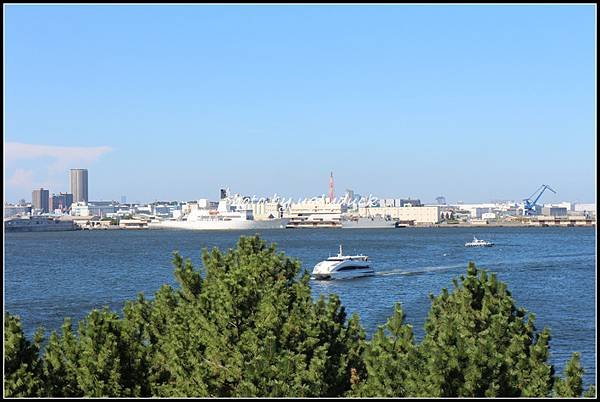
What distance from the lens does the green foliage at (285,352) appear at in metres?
3.98

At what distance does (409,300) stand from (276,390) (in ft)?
34.5

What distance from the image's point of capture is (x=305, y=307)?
187 inches

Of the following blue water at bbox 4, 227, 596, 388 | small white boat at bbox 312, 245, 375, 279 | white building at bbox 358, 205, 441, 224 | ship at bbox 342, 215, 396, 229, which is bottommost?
blue water at bbox 4, 227, 596, 388

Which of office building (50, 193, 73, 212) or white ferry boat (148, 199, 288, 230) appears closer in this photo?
white ferry boat (148, 199, 288, 230)

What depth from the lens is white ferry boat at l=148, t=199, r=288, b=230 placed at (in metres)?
61.9

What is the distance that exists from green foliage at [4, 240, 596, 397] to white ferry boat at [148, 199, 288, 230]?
186 ft

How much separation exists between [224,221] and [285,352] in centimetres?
5785

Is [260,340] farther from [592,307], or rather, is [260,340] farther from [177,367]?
[592,307]

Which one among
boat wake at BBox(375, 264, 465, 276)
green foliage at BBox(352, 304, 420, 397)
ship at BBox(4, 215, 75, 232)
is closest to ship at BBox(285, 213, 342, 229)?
ship at BBox(4, 215, 75, 232)

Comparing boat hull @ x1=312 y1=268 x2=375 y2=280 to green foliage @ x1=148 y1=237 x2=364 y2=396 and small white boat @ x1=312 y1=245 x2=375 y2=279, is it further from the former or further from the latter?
green foliage @ x1=148 y1=237 x2=364 y2=396

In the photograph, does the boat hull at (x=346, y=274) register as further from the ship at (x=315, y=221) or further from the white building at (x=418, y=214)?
the white building at (x=418, y=214)

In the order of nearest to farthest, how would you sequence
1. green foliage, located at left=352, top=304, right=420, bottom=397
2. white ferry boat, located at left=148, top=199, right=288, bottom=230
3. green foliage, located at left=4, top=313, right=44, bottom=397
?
green foliage, located at left=352, top=304, right=420, bottom=397 → green foliage, located at left=4, top=313, right=44, bottom=397 → white ferry boat, located at left=148, top=199, right=288, bottom=230

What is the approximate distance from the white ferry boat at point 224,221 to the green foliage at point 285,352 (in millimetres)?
56781

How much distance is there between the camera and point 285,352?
4328 mm
